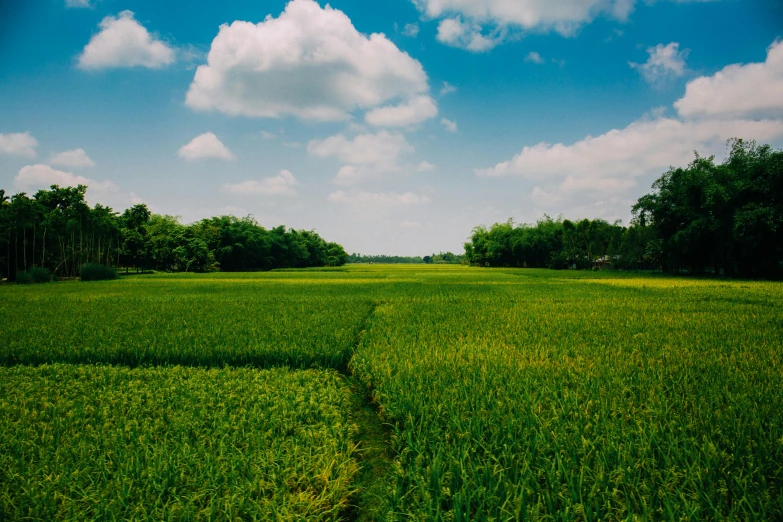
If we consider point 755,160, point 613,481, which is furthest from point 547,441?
point 755,160

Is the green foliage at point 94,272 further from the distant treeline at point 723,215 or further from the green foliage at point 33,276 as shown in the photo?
the distant treeline at point 723,215

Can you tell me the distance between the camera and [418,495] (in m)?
2.40

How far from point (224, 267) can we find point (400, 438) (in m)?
67.0

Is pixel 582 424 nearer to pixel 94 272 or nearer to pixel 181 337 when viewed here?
pixel 181 337

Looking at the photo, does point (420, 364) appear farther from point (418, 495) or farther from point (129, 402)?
point (129, 402)

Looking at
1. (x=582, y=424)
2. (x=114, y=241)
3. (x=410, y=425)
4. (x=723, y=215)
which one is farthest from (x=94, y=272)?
(x=723, y=215)

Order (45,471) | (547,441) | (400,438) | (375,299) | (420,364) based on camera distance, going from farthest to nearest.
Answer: (375,299) < (420,364) < (400,438) < (547,441) < (45,471)

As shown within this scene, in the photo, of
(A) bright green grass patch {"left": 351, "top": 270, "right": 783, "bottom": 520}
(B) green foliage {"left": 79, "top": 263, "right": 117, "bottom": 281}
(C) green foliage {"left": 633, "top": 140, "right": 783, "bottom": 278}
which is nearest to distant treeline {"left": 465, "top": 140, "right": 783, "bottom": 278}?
(C) green foliage {"left": 633, "top": 140, "right": 783, "bottom": 278}

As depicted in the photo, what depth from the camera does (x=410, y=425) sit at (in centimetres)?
333

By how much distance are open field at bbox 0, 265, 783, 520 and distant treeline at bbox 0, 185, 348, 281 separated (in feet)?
116

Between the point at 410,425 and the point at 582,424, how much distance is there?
1.58m

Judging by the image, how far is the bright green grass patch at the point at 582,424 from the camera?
2250 millimetres

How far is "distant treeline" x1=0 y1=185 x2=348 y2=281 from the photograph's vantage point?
31953 millimetres

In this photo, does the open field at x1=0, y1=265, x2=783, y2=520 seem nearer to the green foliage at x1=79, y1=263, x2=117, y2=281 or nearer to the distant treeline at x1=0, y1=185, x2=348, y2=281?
the green foliage at x1=79, y1=263, x2=117, y2=281
